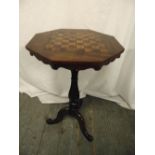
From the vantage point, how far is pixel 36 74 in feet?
7.03

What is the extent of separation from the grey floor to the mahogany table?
3.3 inches

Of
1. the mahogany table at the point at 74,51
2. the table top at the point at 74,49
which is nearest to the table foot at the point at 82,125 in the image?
the mahogany table at the point at 74,51

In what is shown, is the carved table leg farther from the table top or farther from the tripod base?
the table top

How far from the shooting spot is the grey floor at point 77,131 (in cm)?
155

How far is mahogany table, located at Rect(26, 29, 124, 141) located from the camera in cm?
124

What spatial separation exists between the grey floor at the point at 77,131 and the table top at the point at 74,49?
630mm

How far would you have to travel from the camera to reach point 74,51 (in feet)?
4.38

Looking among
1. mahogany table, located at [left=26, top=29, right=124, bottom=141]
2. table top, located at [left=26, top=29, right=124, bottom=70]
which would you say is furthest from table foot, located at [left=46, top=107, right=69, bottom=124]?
table top, located at [left=26, top=29, right=124, bottom=70]
